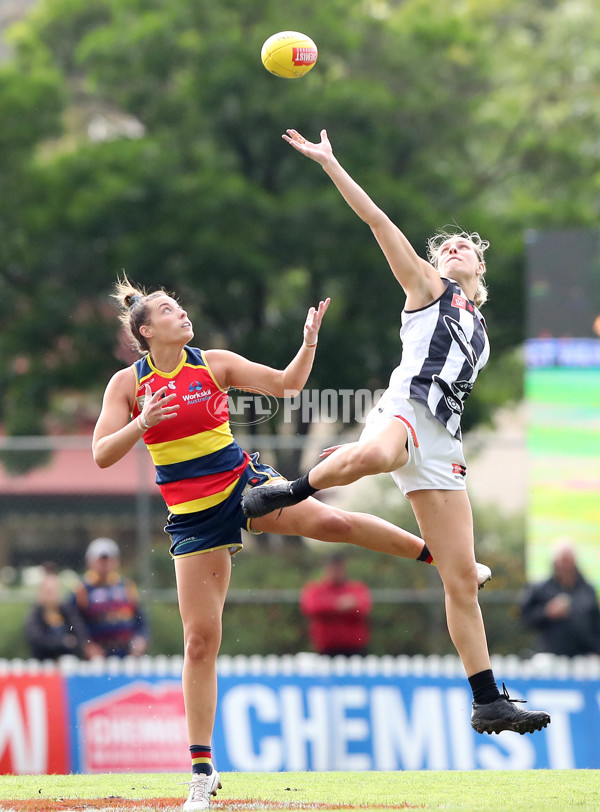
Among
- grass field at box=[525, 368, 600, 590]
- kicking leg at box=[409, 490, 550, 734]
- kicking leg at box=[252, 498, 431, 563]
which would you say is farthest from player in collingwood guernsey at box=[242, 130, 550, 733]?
grass field at box=[525, 368, 600, 590]

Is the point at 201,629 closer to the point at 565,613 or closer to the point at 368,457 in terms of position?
the point at 368,457

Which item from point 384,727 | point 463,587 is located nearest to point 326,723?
point 384,727

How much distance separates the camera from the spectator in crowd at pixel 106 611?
11.7m

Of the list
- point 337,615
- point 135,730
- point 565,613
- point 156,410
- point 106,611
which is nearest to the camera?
point 156,410

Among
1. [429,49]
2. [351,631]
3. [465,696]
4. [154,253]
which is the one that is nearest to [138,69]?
[154,253]

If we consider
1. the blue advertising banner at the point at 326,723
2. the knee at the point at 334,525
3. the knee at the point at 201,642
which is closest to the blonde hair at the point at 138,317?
the knee at the point at 334,525

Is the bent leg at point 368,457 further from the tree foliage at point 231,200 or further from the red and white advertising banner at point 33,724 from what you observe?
the tree foliage at point 231,200

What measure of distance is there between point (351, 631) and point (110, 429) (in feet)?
24.0

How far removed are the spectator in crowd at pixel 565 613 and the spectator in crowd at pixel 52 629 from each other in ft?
14.2

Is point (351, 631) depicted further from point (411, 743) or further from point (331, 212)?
point (331, 212)

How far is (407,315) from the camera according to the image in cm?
605

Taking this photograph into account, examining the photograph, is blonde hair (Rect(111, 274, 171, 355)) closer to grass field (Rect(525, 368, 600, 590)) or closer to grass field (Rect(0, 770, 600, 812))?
grass field (Rect(0, 770, 600, 812))

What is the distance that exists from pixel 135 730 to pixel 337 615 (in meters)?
3.28

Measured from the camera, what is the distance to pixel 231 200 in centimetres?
1653
